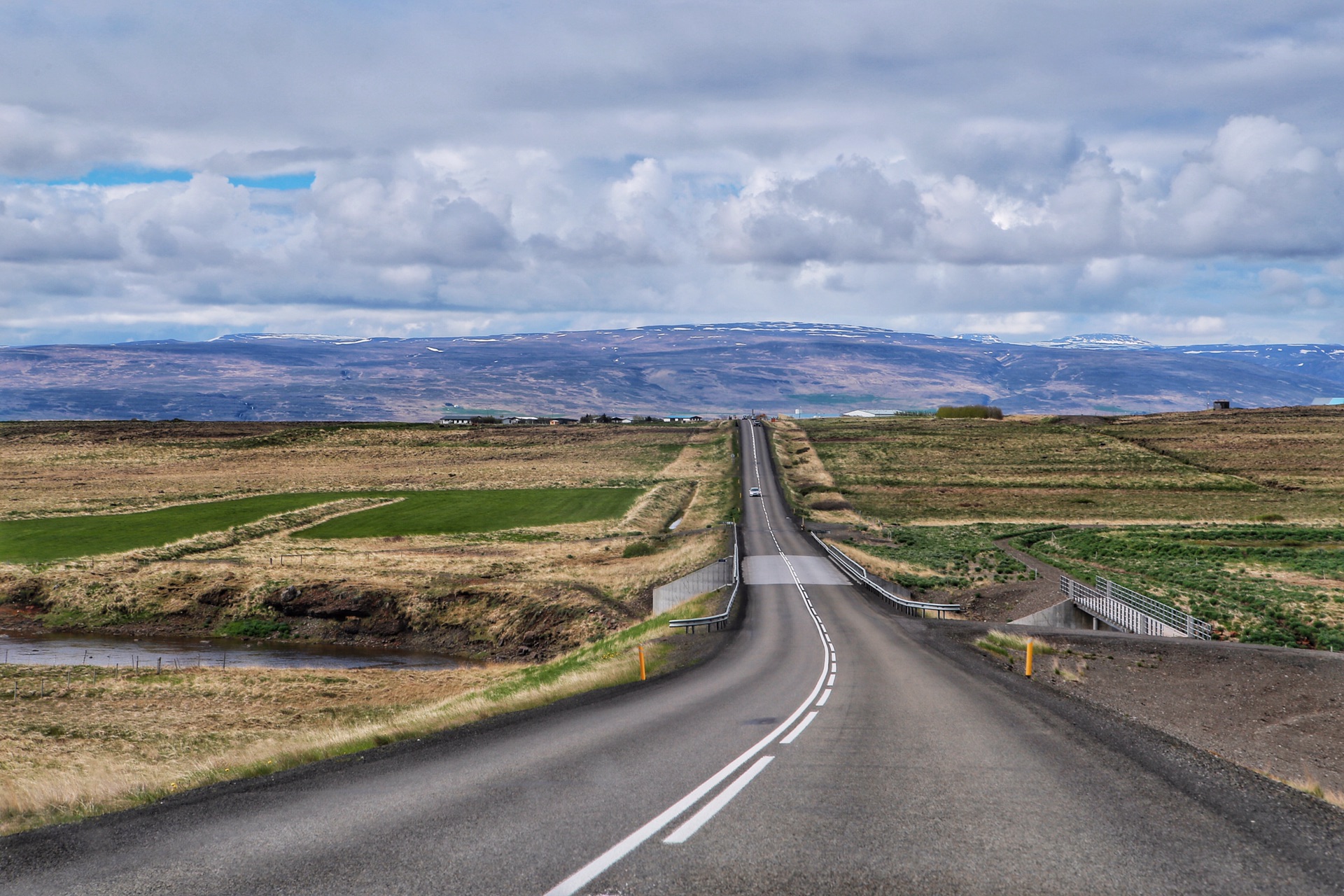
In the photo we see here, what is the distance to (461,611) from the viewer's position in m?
45.2

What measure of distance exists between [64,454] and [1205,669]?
435 ft

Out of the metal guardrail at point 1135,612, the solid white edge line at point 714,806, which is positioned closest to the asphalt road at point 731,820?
the solid white edge line at point 714,806

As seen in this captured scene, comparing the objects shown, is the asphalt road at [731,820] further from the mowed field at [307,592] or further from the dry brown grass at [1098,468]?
the dry brown grass at [1098,468]

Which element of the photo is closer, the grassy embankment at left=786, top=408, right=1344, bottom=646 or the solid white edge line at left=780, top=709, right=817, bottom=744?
the solid white edge line at left=780, top=709, right=817, bottom=744

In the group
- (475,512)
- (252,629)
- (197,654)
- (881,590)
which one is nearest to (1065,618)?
(881,590)

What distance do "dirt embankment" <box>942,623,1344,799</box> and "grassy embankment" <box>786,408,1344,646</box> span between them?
9.08 meters

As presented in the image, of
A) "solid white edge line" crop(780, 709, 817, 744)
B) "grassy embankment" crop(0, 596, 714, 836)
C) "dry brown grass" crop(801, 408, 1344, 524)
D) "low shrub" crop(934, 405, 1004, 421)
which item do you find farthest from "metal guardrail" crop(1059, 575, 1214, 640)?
"low shrub" crop(934, 405, 1004, 421)

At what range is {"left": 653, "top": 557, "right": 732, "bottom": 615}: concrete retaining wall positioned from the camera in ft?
140

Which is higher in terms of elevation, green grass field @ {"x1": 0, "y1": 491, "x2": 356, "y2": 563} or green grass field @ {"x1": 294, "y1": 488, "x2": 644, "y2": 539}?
green grass field @ {"x1": 294, "y1": 488, "x2": 644, "y2": 539}

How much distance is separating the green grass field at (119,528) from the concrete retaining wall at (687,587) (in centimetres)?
3660

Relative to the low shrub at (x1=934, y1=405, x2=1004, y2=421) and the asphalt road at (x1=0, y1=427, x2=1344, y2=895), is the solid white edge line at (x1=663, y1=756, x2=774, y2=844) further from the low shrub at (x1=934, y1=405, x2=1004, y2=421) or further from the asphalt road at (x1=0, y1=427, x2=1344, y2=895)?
the low shrub at (x1=934, y1=405, x2=1004, y2=421)

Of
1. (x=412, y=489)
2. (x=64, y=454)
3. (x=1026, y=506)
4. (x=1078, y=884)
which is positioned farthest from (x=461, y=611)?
(x=64, y=454)

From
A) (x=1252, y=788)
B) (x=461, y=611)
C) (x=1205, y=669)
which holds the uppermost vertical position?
(x=1252, y=788)

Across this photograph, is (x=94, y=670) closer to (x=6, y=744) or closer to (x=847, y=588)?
(x=6, y=744)
